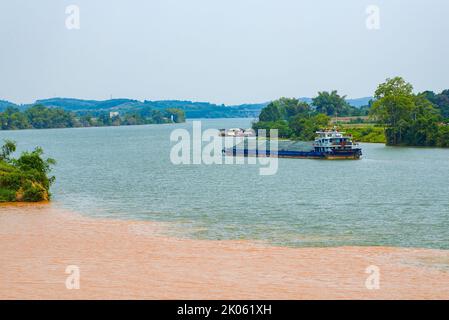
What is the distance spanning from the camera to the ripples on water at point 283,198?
1214 inches

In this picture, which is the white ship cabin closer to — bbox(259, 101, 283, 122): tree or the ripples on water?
the ripples on water

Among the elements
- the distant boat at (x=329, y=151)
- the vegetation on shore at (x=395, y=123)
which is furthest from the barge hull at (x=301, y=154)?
the vegetation on shore at (x=395, y=123)

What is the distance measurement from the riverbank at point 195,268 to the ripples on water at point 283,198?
243 centimetres

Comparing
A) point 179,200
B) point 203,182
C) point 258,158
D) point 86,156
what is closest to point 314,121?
point 258,158

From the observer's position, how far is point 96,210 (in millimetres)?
38156

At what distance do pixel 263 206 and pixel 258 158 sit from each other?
42.3 metres

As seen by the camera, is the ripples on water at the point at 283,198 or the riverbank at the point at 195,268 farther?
the ripples on water at the point at 283,198

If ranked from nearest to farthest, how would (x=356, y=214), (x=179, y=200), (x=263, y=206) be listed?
(x=356, y=214), (x=263, y=206), (x=179, y=200)

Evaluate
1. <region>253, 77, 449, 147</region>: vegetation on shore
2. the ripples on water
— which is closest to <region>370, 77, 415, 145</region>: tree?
<region>253, 77, 449, 147</region>: vegetation on shore

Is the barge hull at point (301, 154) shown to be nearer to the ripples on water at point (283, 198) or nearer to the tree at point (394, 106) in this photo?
the ripples on water at point (283, 198)

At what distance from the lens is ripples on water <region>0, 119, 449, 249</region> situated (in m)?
30.8

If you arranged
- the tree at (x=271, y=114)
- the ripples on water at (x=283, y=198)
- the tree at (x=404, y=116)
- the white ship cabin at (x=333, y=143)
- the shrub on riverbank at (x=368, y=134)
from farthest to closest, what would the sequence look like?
the tree at (x=271, y=114) → the shrub on riverbank at (x=368, y=134) → the tree at (x=404, y=116) → the white ship cabin at (x=333, y=143) → the ripples on water at (x=283, y=198)

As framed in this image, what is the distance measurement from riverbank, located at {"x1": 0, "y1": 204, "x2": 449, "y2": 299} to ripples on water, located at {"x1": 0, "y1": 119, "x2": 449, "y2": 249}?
7.98 feet

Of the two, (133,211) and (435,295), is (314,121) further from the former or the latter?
(435,295)
